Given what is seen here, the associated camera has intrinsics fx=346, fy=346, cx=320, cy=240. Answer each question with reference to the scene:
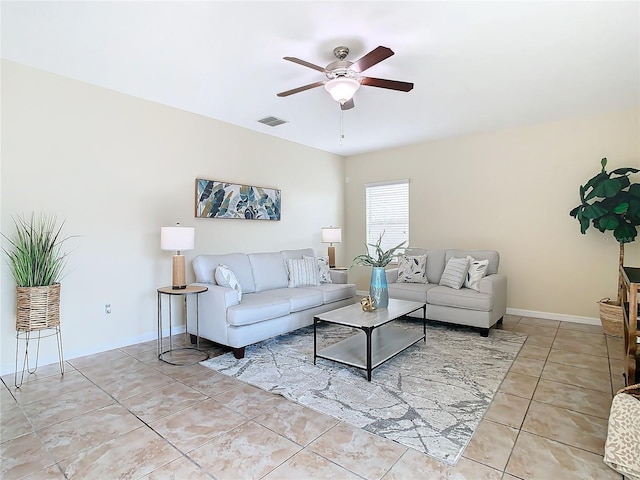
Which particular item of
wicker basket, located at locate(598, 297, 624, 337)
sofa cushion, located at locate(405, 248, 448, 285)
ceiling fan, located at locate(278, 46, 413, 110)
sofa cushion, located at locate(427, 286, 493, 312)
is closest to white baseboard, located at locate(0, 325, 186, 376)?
sofa cushion, located at locate(427, 286, 493, 312)

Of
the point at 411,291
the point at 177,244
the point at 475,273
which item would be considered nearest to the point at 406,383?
the point at 411,291

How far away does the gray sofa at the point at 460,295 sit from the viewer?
3984 mm

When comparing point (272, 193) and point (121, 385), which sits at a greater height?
point (272, 193)

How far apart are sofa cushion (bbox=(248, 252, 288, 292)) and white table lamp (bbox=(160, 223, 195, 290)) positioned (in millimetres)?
989

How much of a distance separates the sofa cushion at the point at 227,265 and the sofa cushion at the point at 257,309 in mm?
261

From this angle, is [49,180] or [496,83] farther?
[496,83]

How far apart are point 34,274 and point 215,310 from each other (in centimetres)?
151

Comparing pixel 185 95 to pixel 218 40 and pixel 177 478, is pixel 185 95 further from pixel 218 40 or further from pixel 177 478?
pixel 177 478

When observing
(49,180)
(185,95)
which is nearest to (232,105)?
(185,95)

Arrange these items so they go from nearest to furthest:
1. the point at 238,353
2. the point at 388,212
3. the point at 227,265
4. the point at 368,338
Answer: the point at 368,338, the point at 238,353, the point at 227,265, the point at 388,212

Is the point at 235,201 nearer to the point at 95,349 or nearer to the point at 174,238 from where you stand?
the point at 174,238

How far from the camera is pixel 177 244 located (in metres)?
3.45

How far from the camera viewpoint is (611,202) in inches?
153

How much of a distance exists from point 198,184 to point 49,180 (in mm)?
1512
